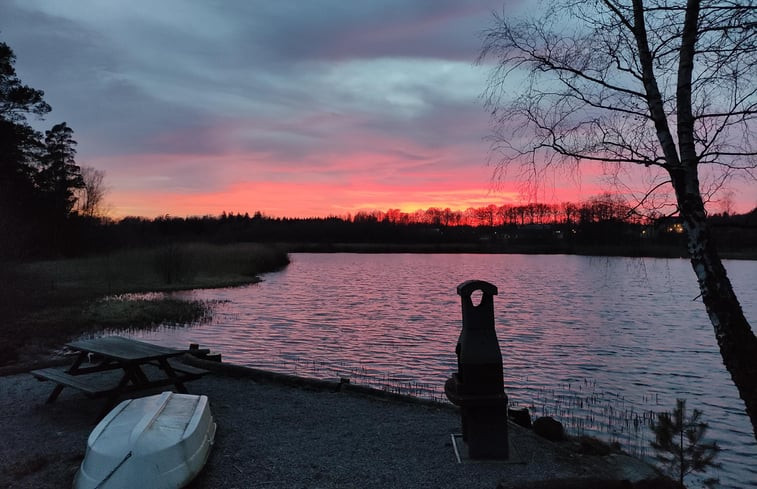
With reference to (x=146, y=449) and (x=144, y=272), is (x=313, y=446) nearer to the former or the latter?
(x=146, y=449)

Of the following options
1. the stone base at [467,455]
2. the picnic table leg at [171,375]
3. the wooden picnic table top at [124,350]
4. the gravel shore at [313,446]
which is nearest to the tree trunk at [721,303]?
the gravel shore at [313,446]

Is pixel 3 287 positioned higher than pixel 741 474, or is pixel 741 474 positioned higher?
pixel 3 287

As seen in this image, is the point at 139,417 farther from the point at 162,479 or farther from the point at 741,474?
the point at 741,474

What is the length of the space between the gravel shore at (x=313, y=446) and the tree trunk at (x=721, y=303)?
52.5 inches

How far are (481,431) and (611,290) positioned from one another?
104 feet

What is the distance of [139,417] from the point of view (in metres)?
4.84

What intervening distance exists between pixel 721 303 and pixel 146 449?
5.36 meters

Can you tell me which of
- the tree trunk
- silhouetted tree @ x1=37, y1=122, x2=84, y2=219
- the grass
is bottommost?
the grass

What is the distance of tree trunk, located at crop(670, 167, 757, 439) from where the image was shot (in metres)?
5.14

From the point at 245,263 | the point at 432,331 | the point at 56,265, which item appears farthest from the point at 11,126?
the point at 432,331

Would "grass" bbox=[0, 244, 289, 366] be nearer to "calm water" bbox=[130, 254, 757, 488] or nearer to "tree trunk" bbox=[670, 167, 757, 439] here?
"calm water" bbox=[130, 254, 757, 488]

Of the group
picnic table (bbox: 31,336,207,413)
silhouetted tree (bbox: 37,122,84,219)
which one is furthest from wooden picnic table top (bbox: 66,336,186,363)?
silhouetted tree (bbox: 37,122,84,219)

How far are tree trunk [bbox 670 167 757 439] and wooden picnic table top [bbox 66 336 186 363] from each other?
5836mm

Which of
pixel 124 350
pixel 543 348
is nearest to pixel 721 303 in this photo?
pixel 124 350
